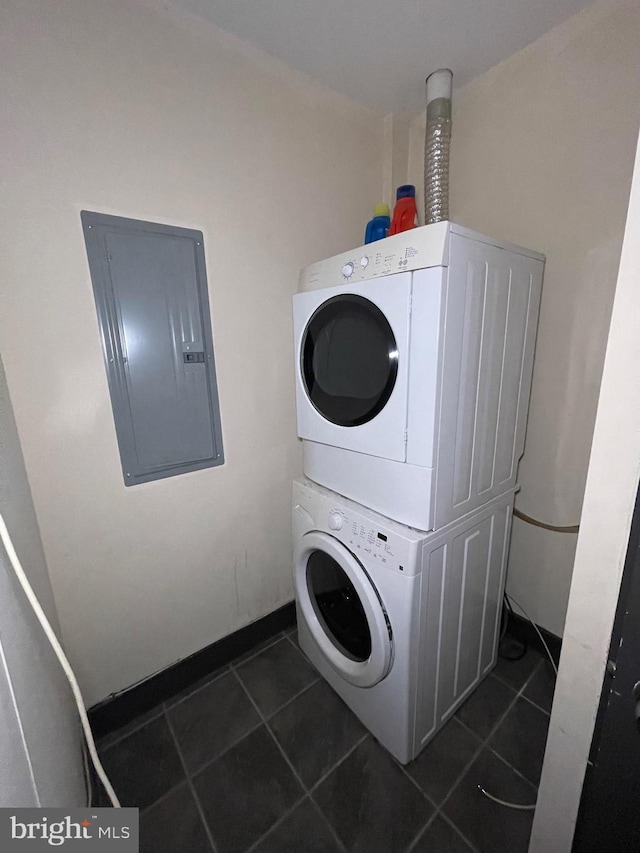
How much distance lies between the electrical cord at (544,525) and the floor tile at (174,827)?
148 centimetres

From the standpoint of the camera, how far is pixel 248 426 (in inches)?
55.1

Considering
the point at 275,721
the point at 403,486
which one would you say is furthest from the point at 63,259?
the point at 275,721

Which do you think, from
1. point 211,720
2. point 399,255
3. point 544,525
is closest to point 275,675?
point 211,720

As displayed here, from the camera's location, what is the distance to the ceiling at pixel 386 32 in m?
1.05

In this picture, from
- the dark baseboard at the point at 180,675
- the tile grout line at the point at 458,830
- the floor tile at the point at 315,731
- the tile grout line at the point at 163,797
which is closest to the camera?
the tile grout line at the point at 458,830

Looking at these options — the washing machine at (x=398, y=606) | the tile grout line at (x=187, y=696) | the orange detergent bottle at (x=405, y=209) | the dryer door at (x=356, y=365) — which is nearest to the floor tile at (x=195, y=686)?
the tile grout line at (x=187, y=696)

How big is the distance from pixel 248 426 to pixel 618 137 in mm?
1537

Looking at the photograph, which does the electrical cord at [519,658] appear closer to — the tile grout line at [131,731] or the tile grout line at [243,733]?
the tile grout line at [243,733]

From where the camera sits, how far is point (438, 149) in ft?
4.02

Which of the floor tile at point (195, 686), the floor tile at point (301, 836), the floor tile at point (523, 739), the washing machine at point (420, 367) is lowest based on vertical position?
the floor tile at point (195, 686)

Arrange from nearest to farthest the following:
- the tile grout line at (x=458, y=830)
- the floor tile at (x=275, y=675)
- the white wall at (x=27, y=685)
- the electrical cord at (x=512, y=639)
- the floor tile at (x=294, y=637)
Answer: the white wall at (x=27, y=685) → the tile grout line at (x=458, y=830) → the floor tile at (x=275, y=675) → the electrical cord at (x=512, y=639) → the floor tile at (x=294, y=637)

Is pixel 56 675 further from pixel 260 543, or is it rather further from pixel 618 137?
pixel 618 137

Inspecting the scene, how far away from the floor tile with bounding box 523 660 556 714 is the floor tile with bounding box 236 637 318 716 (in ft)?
2.77

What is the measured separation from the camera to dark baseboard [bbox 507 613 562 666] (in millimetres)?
1434
